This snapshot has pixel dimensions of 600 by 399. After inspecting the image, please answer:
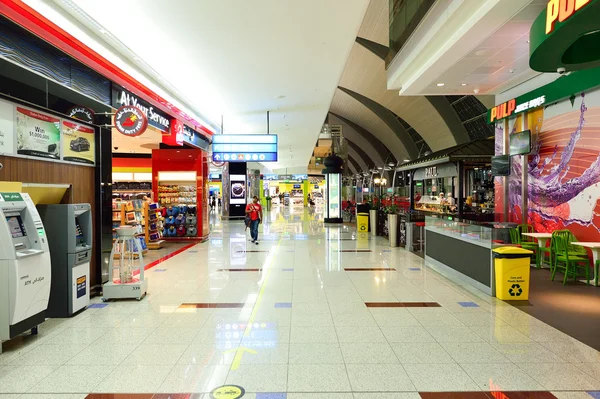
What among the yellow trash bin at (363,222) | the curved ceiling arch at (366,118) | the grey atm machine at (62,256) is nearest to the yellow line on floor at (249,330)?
the grey atm machine at (62,256)

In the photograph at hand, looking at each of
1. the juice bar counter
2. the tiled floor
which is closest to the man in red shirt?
the tiled floor

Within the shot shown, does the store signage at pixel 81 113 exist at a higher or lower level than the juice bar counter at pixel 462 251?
higher

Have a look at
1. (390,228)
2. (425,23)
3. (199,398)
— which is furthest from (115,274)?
(425,23)

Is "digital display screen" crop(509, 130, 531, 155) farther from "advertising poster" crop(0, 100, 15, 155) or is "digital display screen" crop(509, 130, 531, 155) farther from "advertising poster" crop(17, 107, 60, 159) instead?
"advertising poster" crop(0, 100, 15, 155)

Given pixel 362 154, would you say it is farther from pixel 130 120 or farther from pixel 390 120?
pixel 130 120

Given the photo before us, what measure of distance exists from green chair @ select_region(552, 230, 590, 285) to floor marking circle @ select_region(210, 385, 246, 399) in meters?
5.83

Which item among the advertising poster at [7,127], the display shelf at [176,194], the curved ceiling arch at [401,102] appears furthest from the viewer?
the curved ceiling arch at [401,102]

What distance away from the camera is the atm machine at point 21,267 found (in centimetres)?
358

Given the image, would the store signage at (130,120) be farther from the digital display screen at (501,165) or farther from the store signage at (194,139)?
the digital display screen at (501,165)

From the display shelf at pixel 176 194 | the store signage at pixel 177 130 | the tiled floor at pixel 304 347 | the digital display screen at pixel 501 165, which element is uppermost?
the store signage at pixel 177 130

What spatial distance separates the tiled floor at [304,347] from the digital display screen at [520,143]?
4.02 meters

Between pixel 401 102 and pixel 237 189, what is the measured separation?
10.2 meters

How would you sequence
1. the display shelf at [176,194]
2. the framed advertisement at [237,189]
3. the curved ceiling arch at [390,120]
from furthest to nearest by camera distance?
the curved ceiling arch at [390,120], the framed advertisement at [237,189], the display shelf at [176,194]

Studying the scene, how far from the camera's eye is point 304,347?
3.70 meters
